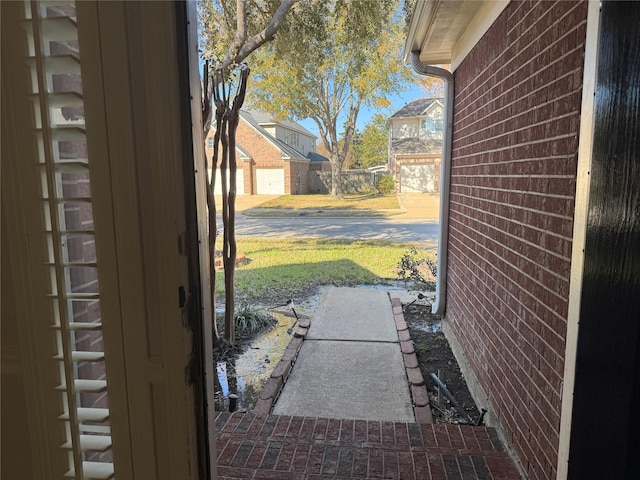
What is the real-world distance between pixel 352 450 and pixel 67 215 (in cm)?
195

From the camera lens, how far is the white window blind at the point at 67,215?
3.18 feet

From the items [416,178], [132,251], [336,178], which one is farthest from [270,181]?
[132,251]

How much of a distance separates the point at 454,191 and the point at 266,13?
16.6ft

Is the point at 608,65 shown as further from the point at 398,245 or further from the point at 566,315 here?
the point at 398,245

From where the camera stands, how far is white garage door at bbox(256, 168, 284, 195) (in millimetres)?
24583

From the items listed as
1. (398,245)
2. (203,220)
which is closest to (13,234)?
(203,220)

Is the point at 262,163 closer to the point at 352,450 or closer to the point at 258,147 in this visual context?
the point at 258,147

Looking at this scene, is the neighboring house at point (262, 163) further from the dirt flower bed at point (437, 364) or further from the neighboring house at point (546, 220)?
the neighboring house at point (546, 220)

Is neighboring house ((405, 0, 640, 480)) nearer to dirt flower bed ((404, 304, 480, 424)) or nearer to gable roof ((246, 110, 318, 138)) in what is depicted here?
dirt flower bed ((404, 304, 480, 424))

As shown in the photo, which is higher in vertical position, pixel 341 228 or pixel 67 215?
pixel 67 215

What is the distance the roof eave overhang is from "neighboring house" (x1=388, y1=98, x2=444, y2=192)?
742 inches

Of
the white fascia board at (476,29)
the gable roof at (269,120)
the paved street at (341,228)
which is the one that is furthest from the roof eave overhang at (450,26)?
the gable roof at (269,120)

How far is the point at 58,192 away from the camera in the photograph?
3.36ft

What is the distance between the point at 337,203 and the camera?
836 inches
